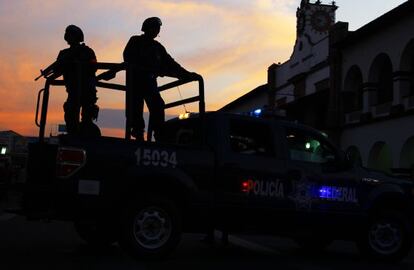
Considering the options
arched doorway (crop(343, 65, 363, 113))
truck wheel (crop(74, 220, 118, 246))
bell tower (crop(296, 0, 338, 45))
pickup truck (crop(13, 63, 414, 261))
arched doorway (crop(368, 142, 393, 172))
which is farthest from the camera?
bell tower (crop(296, 0, 338, 45))

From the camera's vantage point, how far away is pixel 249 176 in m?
8.89

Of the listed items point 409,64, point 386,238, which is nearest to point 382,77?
point 409,64

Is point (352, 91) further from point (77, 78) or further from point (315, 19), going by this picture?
point (77, 78)

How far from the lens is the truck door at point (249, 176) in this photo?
8.74 meters

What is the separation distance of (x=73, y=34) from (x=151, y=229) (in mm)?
3002

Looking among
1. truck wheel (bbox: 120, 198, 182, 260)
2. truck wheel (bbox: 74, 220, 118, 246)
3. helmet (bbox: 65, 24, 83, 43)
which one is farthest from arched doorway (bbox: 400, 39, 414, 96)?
truck wheel (bbox: 120, 198, 182, 260)

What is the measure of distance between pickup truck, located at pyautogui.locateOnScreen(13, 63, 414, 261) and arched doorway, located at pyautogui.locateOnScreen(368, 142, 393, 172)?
68.8 feet

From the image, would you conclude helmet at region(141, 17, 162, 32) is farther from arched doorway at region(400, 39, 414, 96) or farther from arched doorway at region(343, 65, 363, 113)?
arched doorway at region(343, 65, 363, 113)

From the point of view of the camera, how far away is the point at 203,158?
28.2 ft

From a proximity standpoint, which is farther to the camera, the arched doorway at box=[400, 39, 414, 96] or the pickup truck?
the arched doorway at box=[400, 39, 414, 96]

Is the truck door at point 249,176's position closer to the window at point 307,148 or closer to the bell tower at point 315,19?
the window at point 307,148

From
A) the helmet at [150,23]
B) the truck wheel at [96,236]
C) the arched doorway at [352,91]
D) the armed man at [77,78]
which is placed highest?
the arched doorway at [352,91]

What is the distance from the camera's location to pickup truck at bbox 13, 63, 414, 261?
802 centimetres

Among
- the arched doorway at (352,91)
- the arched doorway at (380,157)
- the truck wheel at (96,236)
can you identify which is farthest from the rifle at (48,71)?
the arched doorway at (352,91)
